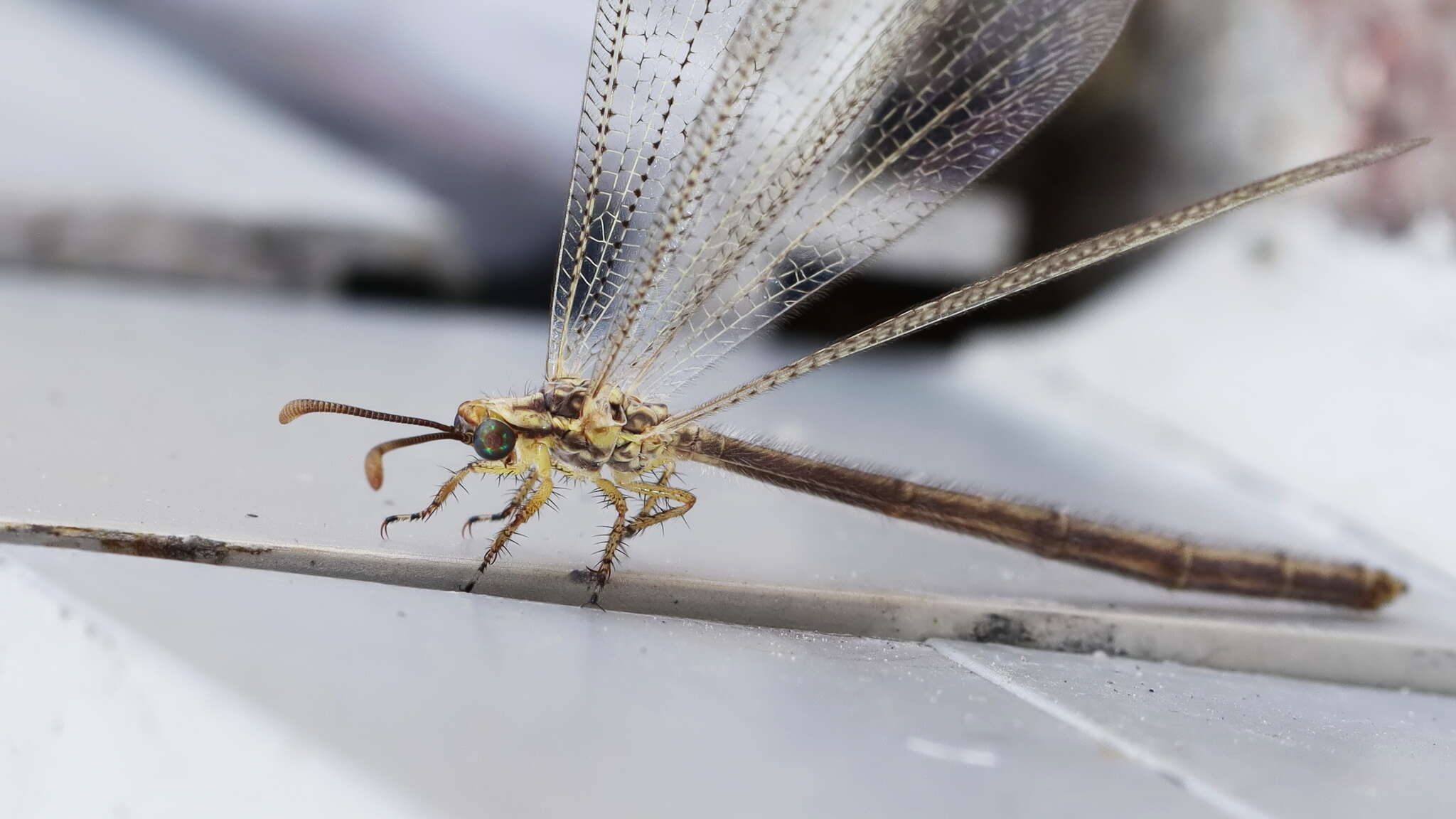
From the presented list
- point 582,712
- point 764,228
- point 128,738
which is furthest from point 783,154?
point 128,738

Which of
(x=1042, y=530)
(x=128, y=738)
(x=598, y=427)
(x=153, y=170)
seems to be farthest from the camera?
(x=153, y=170)

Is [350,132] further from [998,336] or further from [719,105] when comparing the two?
[719,105]

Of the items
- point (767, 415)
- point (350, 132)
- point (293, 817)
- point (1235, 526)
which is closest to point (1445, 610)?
point (1235, 526)

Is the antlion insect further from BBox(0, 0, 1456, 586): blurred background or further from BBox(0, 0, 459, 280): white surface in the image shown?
BBox(0, 0, 459, 280): white surface

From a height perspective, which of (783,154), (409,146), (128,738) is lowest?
(128,738)

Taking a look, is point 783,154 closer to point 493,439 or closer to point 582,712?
point 493,439

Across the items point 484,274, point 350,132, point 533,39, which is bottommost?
point 484,274
